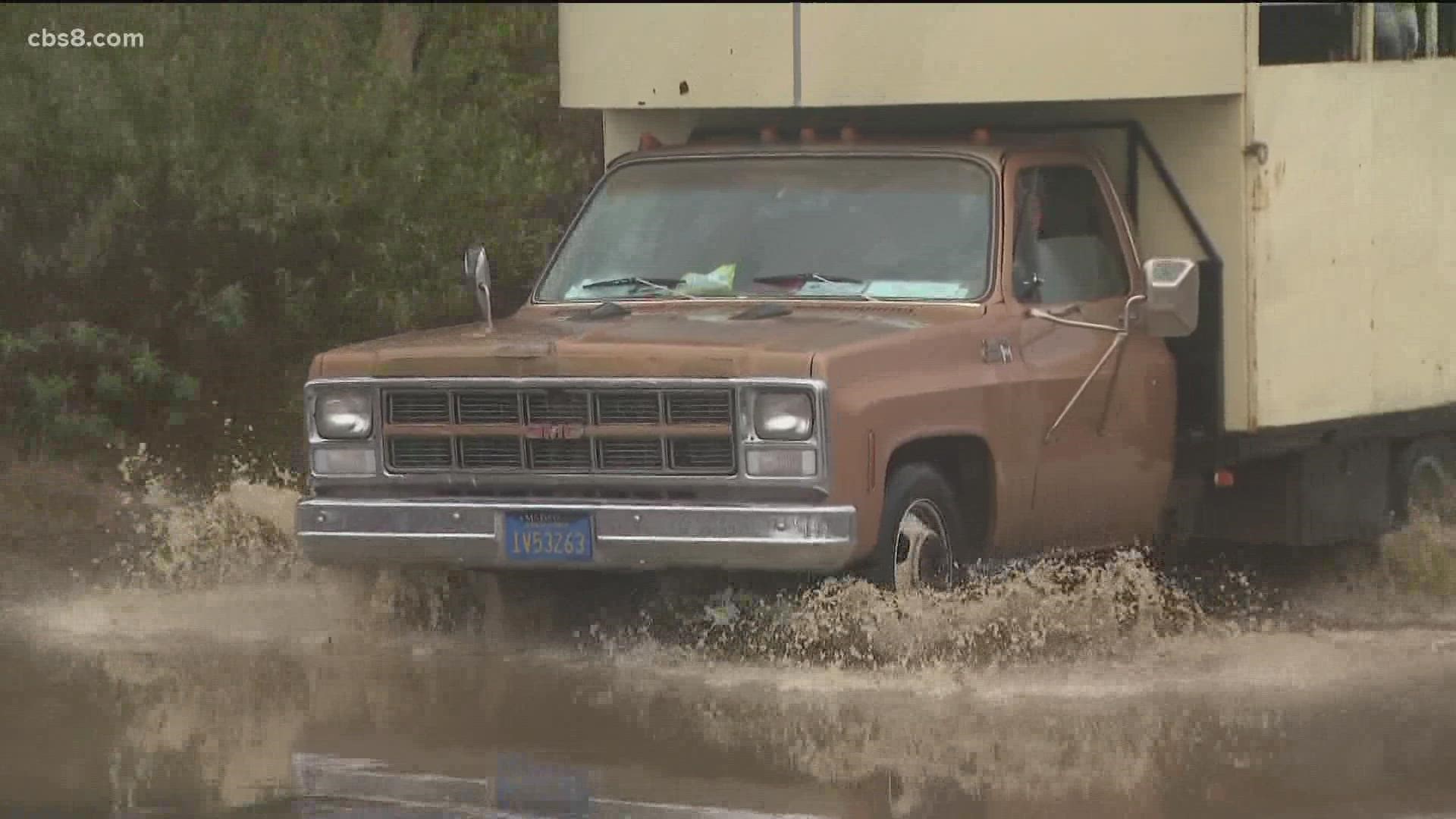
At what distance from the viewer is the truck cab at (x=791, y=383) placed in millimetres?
9430

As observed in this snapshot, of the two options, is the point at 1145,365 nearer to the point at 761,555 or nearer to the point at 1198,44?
the point at 1198,44

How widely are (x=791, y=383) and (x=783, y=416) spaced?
13cm

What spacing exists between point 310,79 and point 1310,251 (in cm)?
702

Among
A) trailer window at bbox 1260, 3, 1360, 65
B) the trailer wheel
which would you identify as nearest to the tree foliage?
the trailer wheel

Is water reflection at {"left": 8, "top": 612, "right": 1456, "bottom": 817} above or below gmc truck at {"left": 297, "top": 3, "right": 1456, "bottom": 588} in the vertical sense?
below

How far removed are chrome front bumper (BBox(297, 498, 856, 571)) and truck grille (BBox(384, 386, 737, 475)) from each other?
0.46 feet

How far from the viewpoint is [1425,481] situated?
1241 cm

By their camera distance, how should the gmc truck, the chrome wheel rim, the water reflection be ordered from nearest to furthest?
1. the water reflection
2. the gmc truck
3. the chrome wheel rim

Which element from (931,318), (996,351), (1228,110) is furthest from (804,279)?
(1228,110)

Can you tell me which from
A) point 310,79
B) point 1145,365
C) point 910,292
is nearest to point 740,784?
point 910,292

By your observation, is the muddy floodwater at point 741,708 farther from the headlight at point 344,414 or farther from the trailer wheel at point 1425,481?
the headlight at point 344,414

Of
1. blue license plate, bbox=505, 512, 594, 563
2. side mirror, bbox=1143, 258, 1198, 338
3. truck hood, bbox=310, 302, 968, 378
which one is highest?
side mirror, bbox=1143, 258, 1198, 338

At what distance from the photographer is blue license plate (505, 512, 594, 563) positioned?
31.5 feet

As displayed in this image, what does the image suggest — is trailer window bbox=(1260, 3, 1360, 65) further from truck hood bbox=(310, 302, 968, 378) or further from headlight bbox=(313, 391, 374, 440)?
headlight bbox=(313, 391, 374, 440)
